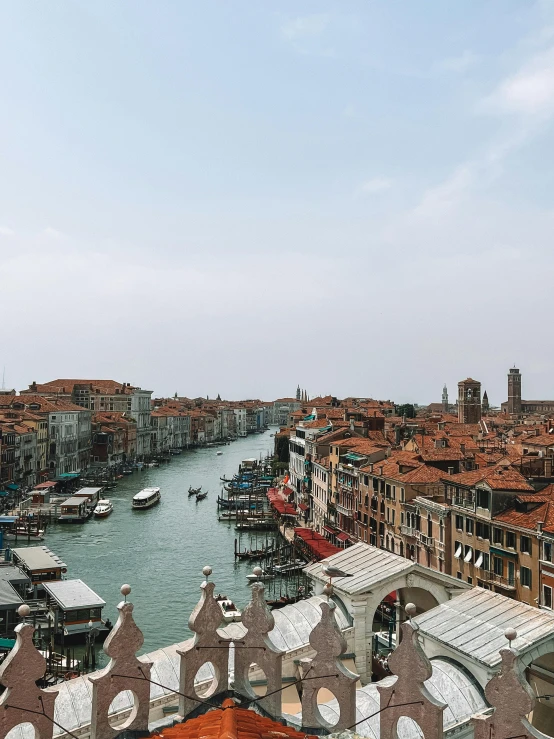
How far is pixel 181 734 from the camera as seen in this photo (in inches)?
208

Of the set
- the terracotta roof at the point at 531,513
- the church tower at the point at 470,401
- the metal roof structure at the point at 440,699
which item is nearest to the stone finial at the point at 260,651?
the metal roof structure at the point at 440,699

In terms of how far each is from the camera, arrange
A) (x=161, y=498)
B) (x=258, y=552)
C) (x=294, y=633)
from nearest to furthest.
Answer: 1. (x=294, y=633)
2. (x=258, y=552)
3. (x=161, y=498)

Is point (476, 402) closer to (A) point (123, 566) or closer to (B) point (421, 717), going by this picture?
(A) point (123, 566)

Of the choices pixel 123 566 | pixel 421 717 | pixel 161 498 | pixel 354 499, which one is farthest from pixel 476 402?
pixel 421 717

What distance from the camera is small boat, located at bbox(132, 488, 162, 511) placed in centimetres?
4903

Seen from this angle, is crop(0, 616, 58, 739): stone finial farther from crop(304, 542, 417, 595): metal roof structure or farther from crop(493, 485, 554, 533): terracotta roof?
crop(493, 485, 554, 533): terracotta roof

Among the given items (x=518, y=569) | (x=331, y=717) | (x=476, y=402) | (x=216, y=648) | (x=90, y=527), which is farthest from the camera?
(x=476, y=402)

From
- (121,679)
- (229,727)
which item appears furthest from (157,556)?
(229,727)

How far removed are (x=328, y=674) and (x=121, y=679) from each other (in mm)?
1711

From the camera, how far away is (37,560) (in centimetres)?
2759

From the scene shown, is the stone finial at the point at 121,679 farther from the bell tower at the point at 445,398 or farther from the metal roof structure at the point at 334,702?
the bell tower at the point at 445,398

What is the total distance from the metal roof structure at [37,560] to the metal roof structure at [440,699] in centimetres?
1860

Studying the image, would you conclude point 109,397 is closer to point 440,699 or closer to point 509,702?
point 440,699

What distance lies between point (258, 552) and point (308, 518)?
8.71 metres
